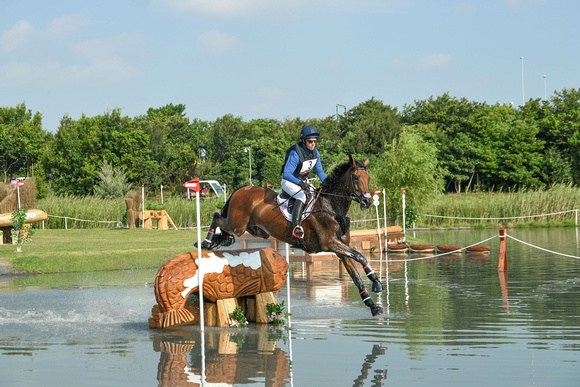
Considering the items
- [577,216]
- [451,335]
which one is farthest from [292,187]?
[577,216]

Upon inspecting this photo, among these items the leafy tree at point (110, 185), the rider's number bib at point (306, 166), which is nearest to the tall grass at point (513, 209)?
the leafy tree at point (110, 185)

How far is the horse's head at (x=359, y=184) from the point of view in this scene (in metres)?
9.11

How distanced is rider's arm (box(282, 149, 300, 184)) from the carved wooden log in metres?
1.35

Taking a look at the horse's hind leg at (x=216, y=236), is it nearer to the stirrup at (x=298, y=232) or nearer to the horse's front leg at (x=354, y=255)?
the stirrup at (x=298, y=232)

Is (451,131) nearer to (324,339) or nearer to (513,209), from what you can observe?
(513,209)

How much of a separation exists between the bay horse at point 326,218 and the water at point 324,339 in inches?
38.5

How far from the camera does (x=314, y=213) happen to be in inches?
383

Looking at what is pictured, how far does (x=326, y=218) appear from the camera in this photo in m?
9.62

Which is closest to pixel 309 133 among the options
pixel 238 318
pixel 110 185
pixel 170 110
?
pixel 238 318

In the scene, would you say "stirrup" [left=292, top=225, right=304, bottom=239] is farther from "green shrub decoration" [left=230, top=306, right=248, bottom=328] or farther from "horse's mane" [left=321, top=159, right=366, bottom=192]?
"green shrub decoration" [left=230, top=306, right=248, bottom=328]

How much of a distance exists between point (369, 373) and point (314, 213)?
3.32m

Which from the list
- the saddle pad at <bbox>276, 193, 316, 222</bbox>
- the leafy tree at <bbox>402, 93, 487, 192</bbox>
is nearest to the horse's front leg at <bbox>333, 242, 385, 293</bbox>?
the saddle pad at <bbox>276, 193, 316, 222</bbox>

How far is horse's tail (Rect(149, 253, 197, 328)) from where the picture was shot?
9.54m

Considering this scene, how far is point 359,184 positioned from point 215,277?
2.52 m
